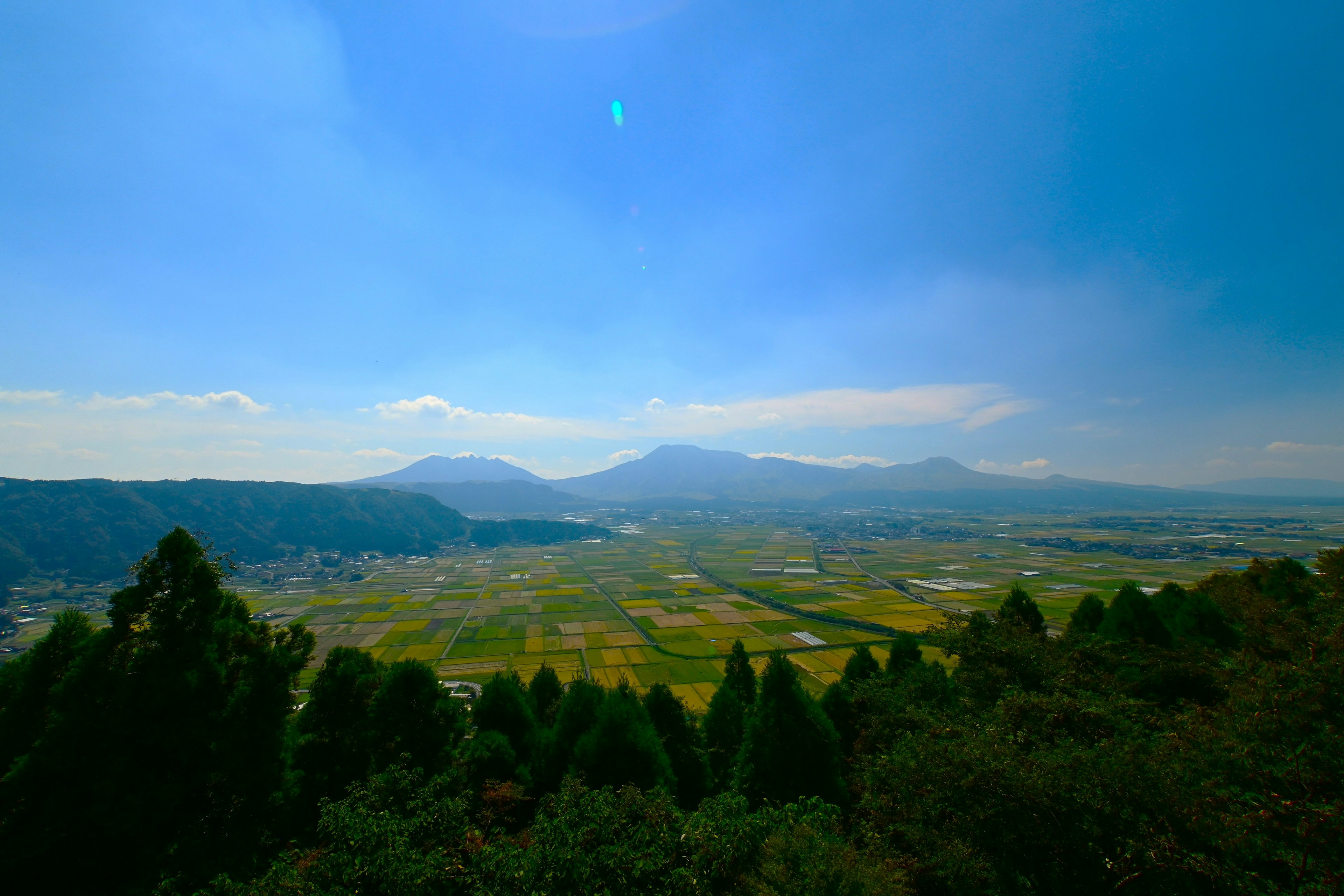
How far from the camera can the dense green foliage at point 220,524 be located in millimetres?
101938

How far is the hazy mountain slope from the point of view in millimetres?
101750

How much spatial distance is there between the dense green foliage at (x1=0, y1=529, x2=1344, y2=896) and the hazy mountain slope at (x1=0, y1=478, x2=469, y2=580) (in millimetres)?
100300

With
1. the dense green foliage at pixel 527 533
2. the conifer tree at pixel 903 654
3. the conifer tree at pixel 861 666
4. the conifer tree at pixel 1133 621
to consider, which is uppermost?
the conifer tree at pixel 1133 621

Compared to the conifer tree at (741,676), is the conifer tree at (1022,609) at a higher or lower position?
higher

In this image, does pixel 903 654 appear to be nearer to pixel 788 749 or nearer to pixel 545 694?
pixel 788 749

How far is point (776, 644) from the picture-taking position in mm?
50500

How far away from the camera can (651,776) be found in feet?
59.4

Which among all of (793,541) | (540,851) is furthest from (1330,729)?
(793,541)

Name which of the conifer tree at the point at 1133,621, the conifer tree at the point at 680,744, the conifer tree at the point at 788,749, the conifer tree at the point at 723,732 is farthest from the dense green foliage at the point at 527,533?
the conifer tree at the point at 788,749

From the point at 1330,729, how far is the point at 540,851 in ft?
53.9

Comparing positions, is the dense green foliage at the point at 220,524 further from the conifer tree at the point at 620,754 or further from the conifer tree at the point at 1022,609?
the conifer tree at the point at 1022,609

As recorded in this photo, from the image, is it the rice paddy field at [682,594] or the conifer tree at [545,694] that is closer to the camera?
the conifer tree at [545,694]

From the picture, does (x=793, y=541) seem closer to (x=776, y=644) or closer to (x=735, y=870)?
(x=776, y=644)

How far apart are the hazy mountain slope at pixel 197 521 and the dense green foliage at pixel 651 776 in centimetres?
10030
